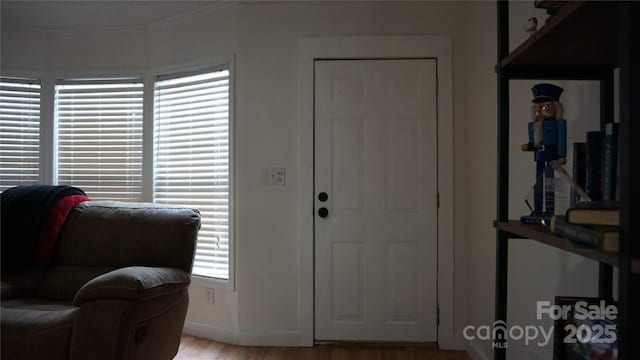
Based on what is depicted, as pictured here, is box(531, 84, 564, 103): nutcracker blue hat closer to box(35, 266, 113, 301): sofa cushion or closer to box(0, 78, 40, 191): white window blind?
box(35, 266, 113, 301): sofa cushion

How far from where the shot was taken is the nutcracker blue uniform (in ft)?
3.50

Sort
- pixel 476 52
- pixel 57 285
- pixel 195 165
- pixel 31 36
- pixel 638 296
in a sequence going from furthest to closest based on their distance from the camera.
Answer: pixel 31 36
pixel 195 165
pixel 476 52
pixel 57 285
pixel 638 296

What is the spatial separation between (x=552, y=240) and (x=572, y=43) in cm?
49

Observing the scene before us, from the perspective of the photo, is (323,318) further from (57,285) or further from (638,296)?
(638,296)

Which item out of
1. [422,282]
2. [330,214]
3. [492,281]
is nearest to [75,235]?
[330,214]

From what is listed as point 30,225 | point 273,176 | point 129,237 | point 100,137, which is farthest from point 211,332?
point 100,137

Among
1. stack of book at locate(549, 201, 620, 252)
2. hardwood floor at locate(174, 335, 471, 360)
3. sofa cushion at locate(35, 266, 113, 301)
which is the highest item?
stack of book at locate(549, 201, 620, 252)

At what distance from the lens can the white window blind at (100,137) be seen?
3.12 metres

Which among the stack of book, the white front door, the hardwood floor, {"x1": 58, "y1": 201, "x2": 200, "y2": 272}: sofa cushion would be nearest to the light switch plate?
the white front door

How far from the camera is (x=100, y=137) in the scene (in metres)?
3.18

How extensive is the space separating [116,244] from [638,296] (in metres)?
2.26

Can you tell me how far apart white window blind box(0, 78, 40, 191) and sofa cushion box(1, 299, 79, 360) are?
2035 mm

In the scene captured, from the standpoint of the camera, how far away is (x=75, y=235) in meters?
2.18

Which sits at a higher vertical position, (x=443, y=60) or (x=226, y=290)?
(x=443, y=60)
